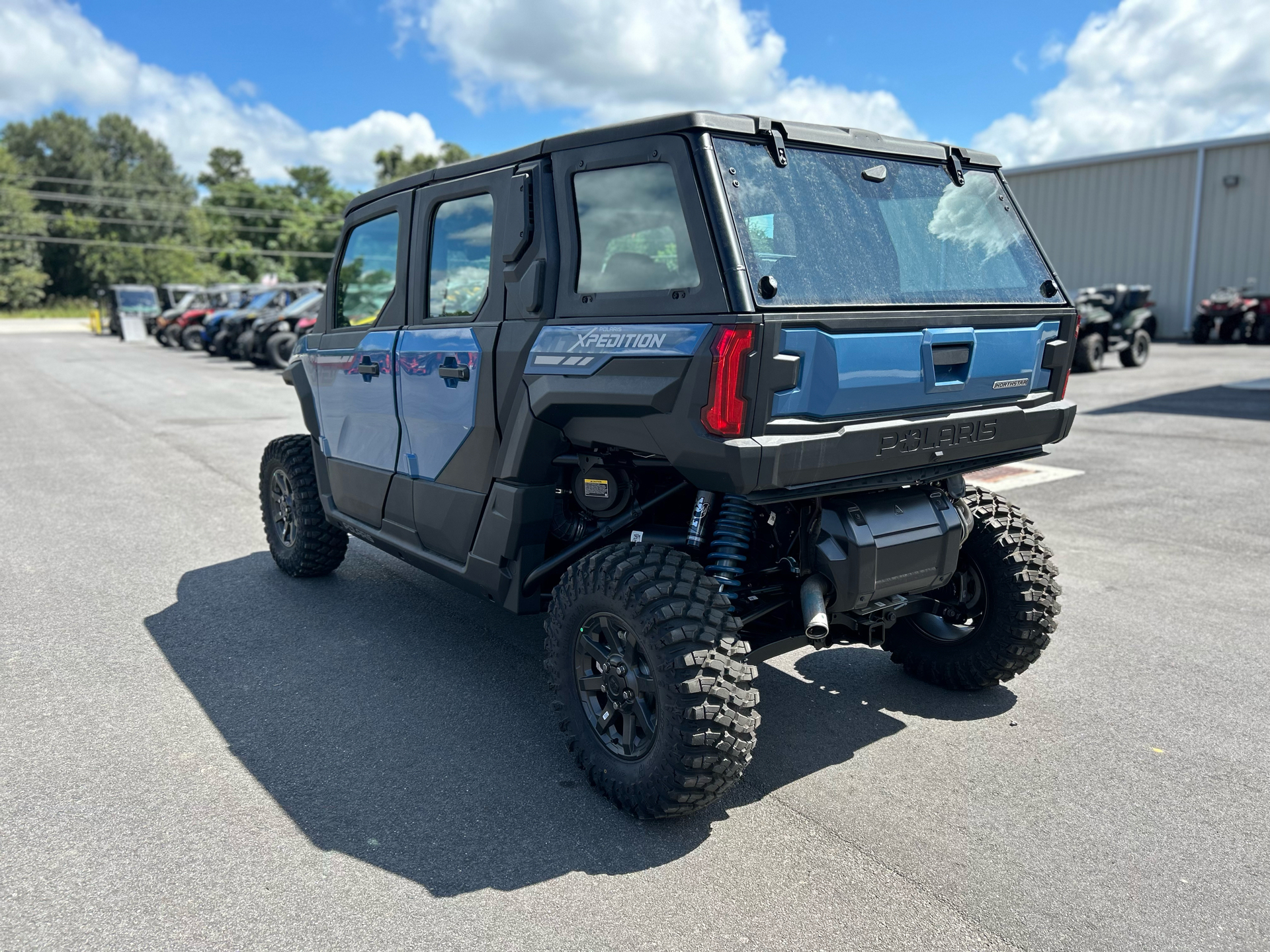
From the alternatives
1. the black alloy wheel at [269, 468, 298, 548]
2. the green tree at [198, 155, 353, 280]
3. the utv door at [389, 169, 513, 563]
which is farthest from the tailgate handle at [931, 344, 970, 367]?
the green tree at [198, 155, 353, 280]

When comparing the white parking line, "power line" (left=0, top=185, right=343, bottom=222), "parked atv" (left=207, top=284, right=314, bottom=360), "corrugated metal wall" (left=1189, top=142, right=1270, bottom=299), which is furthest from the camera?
"power line" (left=0, top=185, right=343, bottom=222)

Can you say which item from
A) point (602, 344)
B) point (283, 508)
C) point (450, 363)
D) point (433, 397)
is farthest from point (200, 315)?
point (602, 344)

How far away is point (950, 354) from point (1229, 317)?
2634cm

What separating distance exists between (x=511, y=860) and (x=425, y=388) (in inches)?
81.6

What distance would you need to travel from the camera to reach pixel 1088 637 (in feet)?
15.8

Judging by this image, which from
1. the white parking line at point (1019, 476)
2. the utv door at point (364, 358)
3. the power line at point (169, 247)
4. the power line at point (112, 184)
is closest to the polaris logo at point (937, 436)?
the utv door at point (364, 358)

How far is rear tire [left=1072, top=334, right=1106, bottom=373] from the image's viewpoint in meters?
18.3

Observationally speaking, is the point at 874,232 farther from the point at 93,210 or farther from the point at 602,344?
the point at 93,210

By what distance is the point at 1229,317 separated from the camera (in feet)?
82.0

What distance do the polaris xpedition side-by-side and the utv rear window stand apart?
0.01m

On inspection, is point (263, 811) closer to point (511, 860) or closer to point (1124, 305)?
point (511, 860)

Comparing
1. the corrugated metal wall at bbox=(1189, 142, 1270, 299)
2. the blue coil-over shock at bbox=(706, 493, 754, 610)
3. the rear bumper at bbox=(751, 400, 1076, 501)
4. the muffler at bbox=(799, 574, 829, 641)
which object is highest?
the corrugated metal wall at bbox=(1189, 142, 1270, 299)

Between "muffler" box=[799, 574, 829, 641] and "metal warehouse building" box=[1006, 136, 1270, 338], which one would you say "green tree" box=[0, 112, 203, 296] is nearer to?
"metal warehouse building" box=[1006, 136, 1270, 338]

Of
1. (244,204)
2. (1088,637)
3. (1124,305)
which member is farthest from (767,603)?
(244,204)
